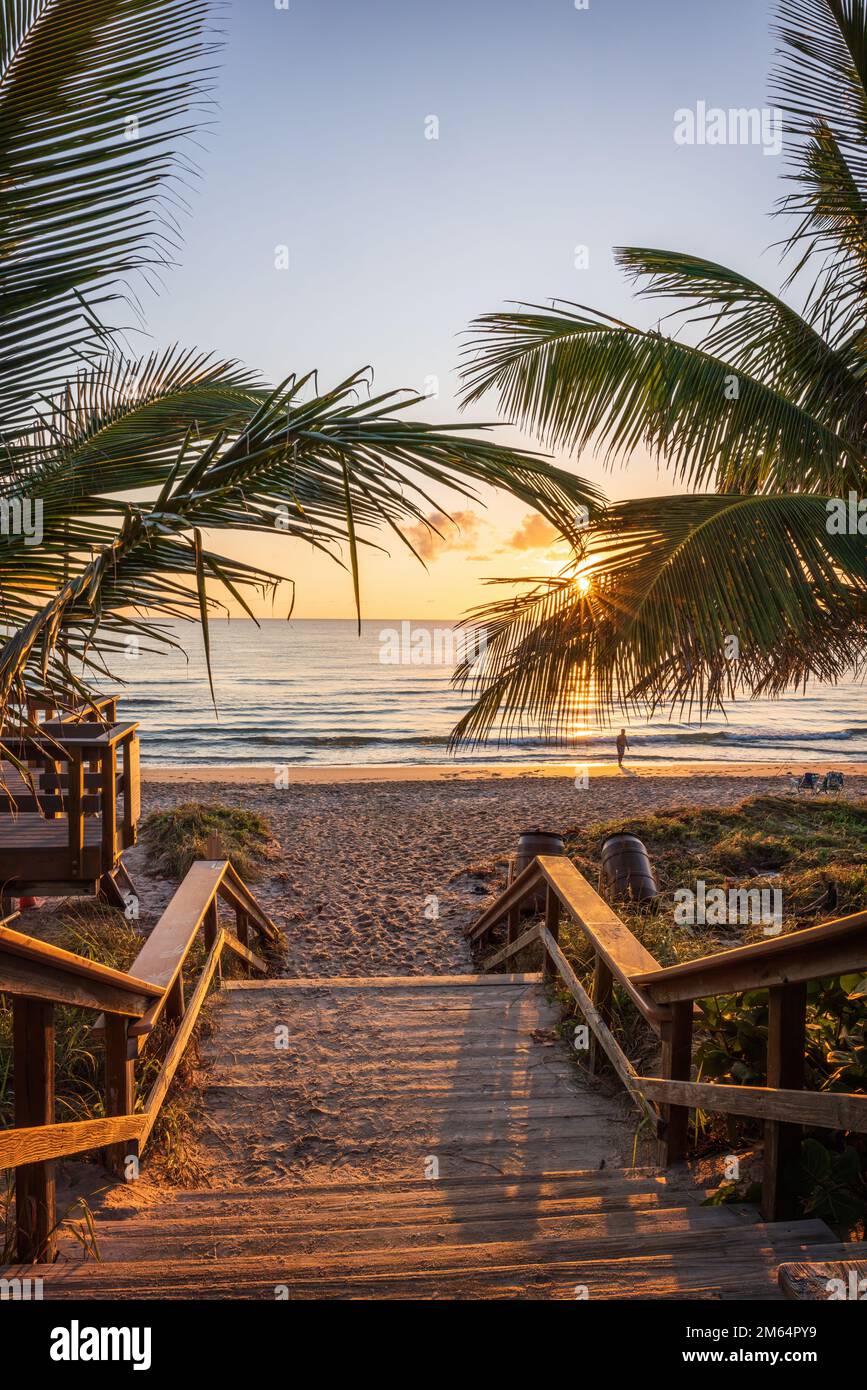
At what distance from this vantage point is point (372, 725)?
109ft

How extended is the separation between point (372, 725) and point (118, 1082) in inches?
1196

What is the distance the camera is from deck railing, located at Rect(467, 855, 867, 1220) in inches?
82.3

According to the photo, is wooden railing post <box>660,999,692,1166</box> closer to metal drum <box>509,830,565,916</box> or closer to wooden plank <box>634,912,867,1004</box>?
wooden plank <box>634,912,867,1004</box>

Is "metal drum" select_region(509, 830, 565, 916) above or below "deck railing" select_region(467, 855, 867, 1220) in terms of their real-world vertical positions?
below

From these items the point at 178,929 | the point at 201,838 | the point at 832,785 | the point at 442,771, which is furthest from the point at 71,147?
the point at 442,771

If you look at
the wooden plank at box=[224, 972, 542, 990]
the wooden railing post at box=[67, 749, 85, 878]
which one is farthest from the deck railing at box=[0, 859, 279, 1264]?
Result: the wooden railing post at box=[67, 749, 85, 878]

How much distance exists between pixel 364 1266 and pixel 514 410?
4298mm

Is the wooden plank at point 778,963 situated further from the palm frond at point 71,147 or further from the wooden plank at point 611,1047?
the palm frond at point 71,147

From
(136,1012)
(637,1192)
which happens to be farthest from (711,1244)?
(136,1012)

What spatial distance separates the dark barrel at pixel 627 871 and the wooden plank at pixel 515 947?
1.37 metres

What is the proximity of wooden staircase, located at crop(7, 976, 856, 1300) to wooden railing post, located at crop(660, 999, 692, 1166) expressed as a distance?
0.41ft

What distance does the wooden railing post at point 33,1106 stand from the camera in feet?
7.44
